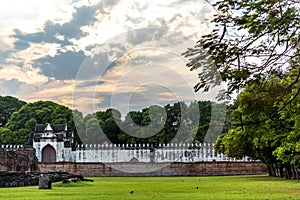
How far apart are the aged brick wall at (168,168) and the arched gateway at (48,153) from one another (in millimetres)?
6620

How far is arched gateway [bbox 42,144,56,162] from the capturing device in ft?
135

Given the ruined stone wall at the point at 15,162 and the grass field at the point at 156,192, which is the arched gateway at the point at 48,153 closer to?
the ruined stone wall at the point at 15,162

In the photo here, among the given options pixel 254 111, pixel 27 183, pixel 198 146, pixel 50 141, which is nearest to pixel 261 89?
pixel 254 111

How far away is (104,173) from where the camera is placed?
113 feet

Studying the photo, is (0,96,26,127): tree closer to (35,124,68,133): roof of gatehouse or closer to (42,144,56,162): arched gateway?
Result: (35,124,68,133): roof of gatehouse

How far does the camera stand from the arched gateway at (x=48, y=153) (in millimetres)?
41125

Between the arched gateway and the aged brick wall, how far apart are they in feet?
21.7

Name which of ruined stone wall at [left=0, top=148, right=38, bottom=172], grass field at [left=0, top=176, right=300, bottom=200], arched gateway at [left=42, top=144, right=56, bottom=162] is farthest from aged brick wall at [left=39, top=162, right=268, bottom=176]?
grass field at [left=0, top=176, right=300, bottom=200]

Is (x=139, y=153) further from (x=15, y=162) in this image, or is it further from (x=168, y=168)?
(x=15, y=162)

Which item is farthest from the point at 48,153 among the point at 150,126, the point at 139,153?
the point at 150,126

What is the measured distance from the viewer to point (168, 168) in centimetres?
3462

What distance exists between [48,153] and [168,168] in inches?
451

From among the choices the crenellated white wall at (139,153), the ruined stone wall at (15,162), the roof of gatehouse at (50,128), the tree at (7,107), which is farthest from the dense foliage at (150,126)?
the tree at (7,107)

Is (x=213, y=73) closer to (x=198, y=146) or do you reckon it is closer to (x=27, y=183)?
(x=27, y=183)
